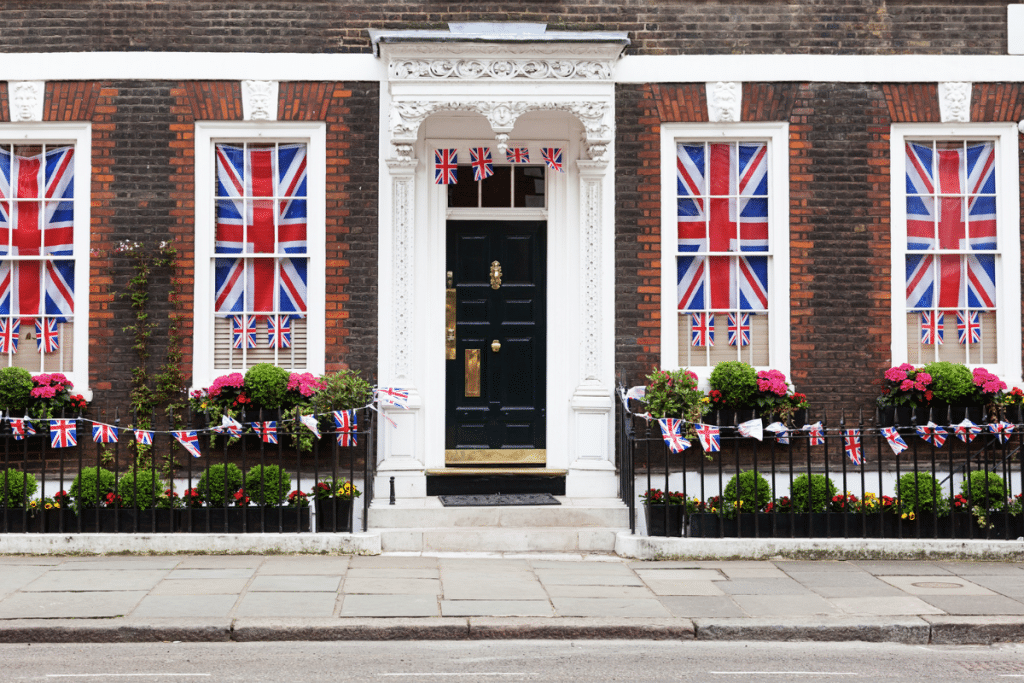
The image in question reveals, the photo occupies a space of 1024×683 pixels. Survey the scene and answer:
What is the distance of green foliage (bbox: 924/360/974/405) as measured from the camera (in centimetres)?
965

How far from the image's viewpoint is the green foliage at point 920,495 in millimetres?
8672

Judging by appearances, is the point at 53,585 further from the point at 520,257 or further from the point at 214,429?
the point at 520,257

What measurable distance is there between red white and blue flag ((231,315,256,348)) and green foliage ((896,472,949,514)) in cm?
616

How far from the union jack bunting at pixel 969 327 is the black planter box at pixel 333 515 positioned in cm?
630

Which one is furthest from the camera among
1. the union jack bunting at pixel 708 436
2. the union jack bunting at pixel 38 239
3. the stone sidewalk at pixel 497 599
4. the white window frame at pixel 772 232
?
the white window frame at pixel 772 232

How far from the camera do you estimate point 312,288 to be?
9906 millimetres

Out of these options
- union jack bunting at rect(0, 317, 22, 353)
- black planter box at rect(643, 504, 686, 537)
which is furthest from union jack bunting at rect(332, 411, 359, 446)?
union jack bunting at rect(0, 317, 22, 353)

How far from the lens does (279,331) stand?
10008 mm

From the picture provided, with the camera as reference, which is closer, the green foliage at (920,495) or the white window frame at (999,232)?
the green foliage at (920,495)

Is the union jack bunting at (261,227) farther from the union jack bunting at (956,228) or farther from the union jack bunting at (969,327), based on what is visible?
the union jack bunting at (969,327)

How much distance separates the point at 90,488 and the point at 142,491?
42 centimetres

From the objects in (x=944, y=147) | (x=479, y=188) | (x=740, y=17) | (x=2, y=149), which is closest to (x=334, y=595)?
(x=479, y=188)

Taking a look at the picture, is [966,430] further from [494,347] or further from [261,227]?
[261,227]

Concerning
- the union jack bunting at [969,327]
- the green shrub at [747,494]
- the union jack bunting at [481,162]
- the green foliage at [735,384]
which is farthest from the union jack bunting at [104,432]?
the union jack bunting at [969,327]
